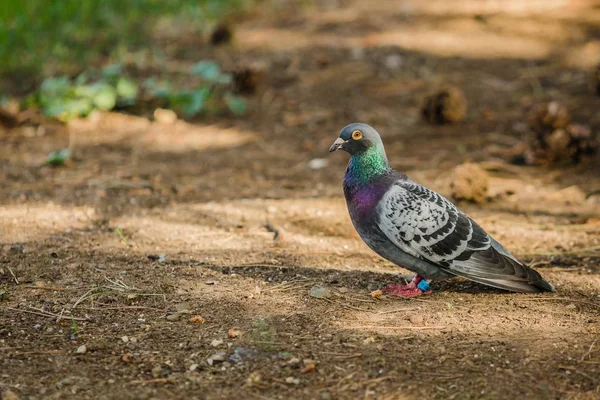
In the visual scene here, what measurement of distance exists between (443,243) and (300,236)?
1198 millimetres

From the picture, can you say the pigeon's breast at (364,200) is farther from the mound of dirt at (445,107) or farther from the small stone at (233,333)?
the mound of dirt at (445,107)

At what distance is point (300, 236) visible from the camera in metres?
4.62

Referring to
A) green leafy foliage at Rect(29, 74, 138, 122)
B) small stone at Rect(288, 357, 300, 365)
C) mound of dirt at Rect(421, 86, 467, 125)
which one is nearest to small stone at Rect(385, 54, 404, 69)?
mound of dirt at Rect(421, 86, 467, 125)

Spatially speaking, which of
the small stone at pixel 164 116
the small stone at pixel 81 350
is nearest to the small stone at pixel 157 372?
the small stone at pixel 81 350

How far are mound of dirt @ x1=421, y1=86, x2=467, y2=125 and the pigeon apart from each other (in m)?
3.03

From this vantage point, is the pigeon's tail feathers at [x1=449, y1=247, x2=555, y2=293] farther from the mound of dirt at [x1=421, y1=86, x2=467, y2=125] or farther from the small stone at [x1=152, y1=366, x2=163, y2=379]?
the mound of dirt at [x1=421, y1=86, x2=467, y2=125]

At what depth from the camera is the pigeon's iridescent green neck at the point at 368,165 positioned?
3734 millimetres

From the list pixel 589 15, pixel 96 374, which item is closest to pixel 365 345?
pixel 96 374

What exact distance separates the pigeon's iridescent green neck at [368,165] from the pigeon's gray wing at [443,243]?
121 mm

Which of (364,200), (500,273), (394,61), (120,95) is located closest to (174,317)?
(364,200)

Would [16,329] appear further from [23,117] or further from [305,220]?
[23,117]

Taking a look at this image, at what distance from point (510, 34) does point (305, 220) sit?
457 centimetres

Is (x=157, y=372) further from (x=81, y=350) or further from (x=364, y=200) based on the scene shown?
(x=364, y=200)

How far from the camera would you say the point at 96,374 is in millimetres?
2979
